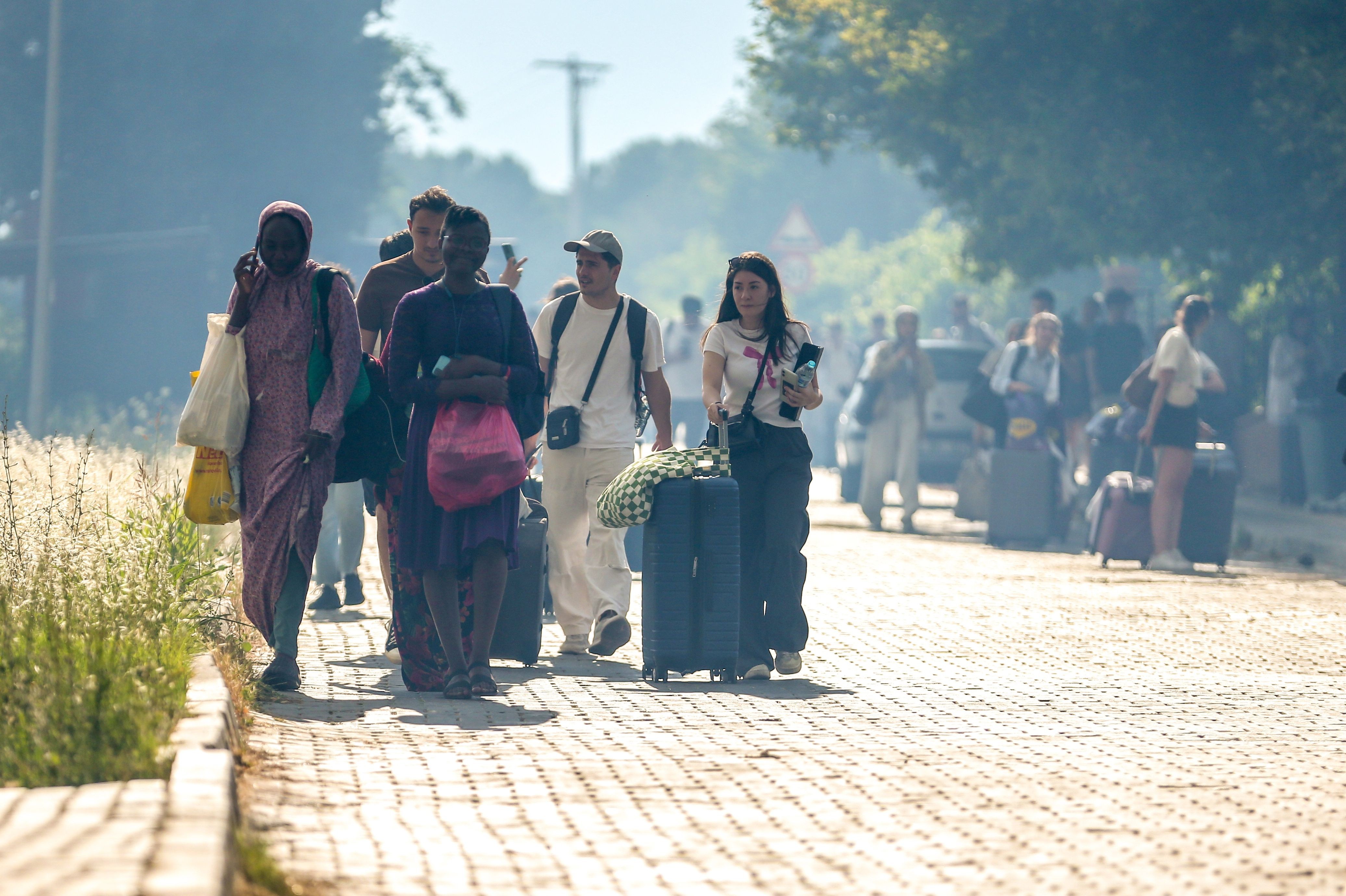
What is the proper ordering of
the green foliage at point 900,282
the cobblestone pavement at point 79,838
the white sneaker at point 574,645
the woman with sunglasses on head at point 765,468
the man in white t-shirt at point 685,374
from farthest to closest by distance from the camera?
1. the green foliage at point 900,282
2. the man in white t-shirt at point 685,374
3. the white sneaker at point 574,645
4. the woman with sunglasses on head at point 765,468
5. the cobblestone pavement at point 79,838

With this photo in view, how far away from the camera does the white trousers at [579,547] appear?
8.78 m

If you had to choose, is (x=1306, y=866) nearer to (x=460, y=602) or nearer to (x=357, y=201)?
(x=460, y=602)

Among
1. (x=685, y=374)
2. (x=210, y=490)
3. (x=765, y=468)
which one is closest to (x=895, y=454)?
(x=685, y=374)

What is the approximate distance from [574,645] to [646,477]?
1421 millimetres

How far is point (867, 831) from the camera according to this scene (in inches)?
193

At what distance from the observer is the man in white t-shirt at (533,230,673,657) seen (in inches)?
344

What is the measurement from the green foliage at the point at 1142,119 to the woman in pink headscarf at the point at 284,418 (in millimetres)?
12145

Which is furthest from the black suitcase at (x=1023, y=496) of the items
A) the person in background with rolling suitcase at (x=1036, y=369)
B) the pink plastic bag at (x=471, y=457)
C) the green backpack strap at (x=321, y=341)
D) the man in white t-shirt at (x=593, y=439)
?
the green backpack strap at (x=321, y=341)

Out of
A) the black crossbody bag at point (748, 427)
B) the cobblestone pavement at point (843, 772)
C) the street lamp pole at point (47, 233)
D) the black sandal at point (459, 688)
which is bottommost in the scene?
the cobblestone pavement at point (843, 772)

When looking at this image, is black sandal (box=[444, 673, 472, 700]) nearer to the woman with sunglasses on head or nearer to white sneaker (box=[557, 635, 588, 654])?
the woman with sunglasses on head

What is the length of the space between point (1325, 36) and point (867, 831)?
Result: 45.8ft

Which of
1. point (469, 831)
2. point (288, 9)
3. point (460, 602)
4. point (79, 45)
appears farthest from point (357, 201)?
point (469, 831)

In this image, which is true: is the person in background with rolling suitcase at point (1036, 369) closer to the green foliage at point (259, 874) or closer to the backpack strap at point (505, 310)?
the backpack strap at point (505, 310)

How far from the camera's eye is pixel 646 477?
7668 mm
